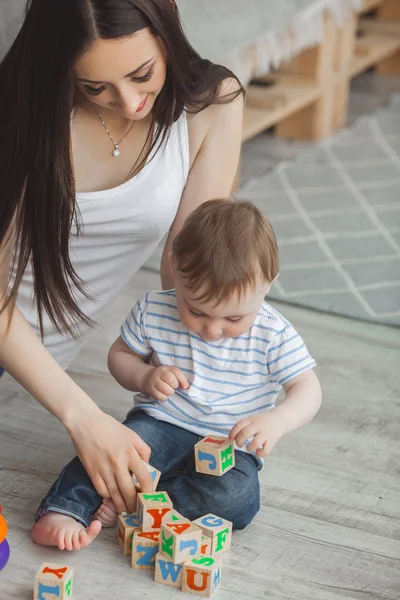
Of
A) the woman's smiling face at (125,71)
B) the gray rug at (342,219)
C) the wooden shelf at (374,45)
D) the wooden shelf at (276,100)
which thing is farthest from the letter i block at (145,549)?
the wooden shelf at (374,45)

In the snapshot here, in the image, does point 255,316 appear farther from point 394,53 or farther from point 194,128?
point 394,53

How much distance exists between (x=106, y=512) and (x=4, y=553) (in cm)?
16

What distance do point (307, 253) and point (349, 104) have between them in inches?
51.0

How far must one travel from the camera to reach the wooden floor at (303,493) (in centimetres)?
129

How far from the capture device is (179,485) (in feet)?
4.56

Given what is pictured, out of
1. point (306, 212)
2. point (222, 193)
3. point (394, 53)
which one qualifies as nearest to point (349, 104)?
point (394, 53)

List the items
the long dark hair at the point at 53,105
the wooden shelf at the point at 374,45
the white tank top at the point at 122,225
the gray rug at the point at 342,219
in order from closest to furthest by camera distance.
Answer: the long dark hair at the point at 53,105 → the white tank top at the point at 122,225 → the gray rug at the point at 342,219 → the wooden shelf at the point at 374,45

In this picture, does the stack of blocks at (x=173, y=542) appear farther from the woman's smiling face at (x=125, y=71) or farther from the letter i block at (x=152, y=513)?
the woman's smiling face at (x=125, y=71)

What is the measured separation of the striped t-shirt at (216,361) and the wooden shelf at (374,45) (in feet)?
6.81

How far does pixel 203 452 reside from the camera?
4.25 ft

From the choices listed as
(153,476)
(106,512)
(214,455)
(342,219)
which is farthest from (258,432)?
(342,219)

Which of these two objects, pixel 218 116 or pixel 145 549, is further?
pixel 218 116

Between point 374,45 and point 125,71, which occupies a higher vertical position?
point 125,71

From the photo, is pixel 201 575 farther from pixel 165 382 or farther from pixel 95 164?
pixel 95 164
